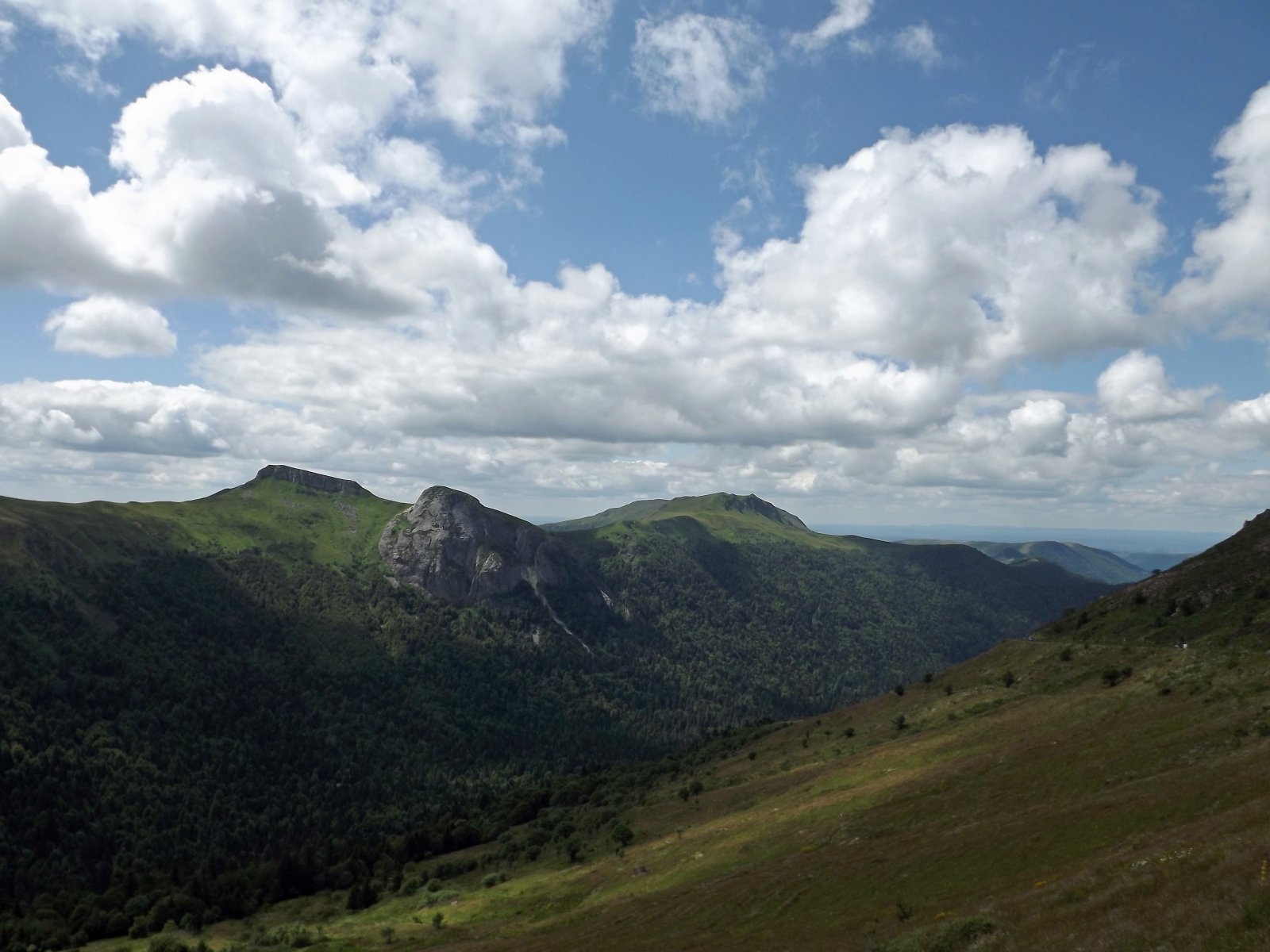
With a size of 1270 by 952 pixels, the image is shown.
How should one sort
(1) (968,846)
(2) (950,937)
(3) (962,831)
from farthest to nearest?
(3) (962,831), (1) (968,846), (2) (950,937)

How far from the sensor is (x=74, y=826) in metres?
182

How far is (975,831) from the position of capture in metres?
39.9

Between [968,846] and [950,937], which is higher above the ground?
[950,937]

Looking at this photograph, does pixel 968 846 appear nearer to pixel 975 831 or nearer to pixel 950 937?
pixel 975 831

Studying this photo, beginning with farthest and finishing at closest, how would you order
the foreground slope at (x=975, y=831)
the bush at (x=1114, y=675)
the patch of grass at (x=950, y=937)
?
the bush at (x=1114, y=675), the foreground slope at (x=975, y=831), the patch of grass at (x=950, y=937)

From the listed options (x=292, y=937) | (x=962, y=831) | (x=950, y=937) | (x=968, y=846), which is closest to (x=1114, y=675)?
(x=962, y=831)

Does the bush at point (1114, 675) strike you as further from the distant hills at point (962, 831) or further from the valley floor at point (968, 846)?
the valley floor at point (968, 846)

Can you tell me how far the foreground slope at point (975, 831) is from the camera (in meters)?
23.2

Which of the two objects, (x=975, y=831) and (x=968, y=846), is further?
(x=975, y=831)

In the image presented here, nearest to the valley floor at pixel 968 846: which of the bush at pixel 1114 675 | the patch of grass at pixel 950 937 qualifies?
the patch of grass at pixel 950 937

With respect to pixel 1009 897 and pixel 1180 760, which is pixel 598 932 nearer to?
pixel 1009 897

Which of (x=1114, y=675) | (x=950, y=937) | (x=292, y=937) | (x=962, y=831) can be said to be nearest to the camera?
(x=950, y=937)

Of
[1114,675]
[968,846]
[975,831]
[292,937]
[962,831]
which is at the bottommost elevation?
[292,937]

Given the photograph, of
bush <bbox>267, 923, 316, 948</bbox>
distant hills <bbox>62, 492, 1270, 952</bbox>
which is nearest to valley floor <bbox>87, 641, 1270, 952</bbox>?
distant hills <bbox>62, 492, 1270, 952</bbox>
